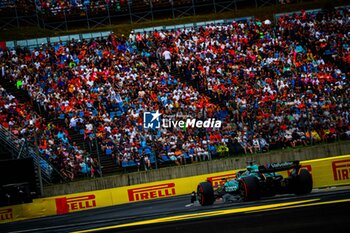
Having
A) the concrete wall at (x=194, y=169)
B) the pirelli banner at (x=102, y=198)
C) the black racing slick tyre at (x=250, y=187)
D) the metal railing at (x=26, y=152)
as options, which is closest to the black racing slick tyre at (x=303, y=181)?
the black racing slick tyre at (x=250, y=187)

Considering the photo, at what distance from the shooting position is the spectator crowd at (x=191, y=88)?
21734 millimetres

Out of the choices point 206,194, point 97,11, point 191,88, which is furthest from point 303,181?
point 97,11

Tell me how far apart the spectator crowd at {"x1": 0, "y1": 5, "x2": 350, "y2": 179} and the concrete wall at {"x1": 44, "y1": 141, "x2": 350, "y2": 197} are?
321 millimetres

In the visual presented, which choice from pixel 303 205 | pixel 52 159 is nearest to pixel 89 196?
pixel 52 159

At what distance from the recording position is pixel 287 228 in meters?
A: 7.29

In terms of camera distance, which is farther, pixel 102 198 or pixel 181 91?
pixel 181 91

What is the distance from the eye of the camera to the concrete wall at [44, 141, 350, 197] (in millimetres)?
20875

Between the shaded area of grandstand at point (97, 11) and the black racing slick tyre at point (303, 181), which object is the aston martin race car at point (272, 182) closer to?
the black racing slick tyre at point (303, 181)

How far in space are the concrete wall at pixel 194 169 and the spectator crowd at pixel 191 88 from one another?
0.32 meters

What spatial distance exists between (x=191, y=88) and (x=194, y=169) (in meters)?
6.27

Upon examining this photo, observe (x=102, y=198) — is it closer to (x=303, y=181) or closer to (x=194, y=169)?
(x=194, y=169)

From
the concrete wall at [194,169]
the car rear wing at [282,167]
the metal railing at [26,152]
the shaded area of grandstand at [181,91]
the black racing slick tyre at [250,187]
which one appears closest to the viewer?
the black racing slick tyre at [250,187]

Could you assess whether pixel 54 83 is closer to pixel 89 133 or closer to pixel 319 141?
pixel 89 133

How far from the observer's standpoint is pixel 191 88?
2703 centimetres
